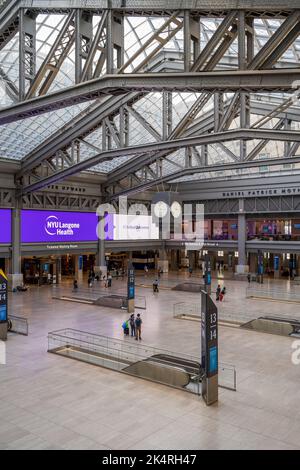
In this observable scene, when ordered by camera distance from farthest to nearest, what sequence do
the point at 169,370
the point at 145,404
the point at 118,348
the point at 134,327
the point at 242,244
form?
the point at 242,244, the point at 134,327, the point at 118,348, the point at 169,370, the point at 145,404

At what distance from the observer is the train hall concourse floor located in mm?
10562

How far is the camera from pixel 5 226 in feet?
121

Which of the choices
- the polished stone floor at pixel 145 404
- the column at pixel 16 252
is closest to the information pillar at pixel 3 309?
the polished stone floor at pixel 145 404

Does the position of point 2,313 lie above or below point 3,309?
below

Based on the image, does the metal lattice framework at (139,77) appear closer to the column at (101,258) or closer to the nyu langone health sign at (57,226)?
the nyu langone health sign at (57,226)

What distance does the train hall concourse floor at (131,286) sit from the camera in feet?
34.7

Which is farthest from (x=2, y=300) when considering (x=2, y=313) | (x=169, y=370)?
(x=169, y=370)

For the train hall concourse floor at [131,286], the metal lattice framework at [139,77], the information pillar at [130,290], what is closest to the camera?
the train hall concourse floor at [131,286]

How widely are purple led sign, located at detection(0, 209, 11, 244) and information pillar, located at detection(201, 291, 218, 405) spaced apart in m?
27.9

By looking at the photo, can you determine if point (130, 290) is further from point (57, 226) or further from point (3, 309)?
point (57, 226)

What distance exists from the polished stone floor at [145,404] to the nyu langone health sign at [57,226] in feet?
64.9

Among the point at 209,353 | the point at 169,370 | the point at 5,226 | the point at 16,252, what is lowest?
the point at 169,370

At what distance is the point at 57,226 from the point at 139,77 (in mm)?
30685
